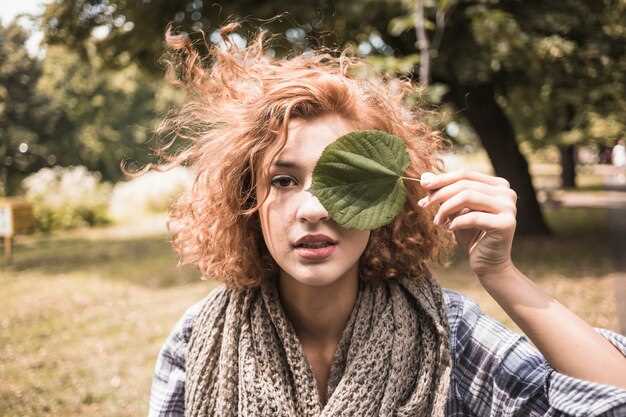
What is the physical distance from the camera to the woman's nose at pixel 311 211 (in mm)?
1499

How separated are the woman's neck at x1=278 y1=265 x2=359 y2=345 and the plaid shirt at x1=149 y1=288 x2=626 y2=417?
0.98 ft

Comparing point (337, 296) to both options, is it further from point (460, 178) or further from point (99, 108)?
point (99, 108)

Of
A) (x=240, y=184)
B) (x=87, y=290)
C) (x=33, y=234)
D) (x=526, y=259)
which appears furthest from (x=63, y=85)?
(x=240, y=184)

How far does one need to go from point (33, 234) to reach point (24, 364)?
1215 centimetres

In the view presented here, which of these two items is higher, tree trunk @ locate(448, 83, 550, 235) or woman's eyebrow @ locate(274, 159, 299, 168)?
tree trunk @ locate(448, 83, 550, 235)

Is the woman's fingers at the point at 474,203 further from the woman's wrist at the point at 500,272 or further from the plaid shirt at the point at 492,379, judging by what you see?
the plaid shirt at the point at 492,379

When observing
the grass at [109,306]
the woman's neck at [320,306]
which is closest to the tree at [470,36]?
the grass at [109,306]

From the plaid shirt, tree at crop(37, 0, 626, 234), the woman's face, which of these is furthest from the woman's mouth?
tree at crop(37, 0, 626, 234)

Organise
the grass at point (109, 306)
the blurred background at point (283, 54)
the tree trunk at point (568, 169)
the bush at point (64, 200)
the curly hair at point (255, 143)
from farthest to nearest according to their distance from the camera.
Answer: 1. the tree trunk at point (568, 169)
2. the bush at point (64, 200)
3. the blurred background at point (283, 54)
4. the grass at point (109, 306)
5. the curly hair at point (255, 143)

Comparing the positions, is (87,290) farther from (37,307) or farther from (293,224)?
(293,224)

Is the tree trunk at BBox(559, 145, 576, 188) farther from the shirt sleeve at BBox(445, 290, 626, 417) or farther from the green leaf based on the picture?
the green leaf

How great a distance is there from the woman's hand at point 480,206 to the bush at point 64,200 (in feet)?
54.0

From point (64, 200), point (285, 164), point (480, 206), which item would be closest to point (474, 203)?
point (480, 206)

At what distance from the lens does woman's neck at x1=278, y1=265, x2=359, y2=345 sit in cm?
175
